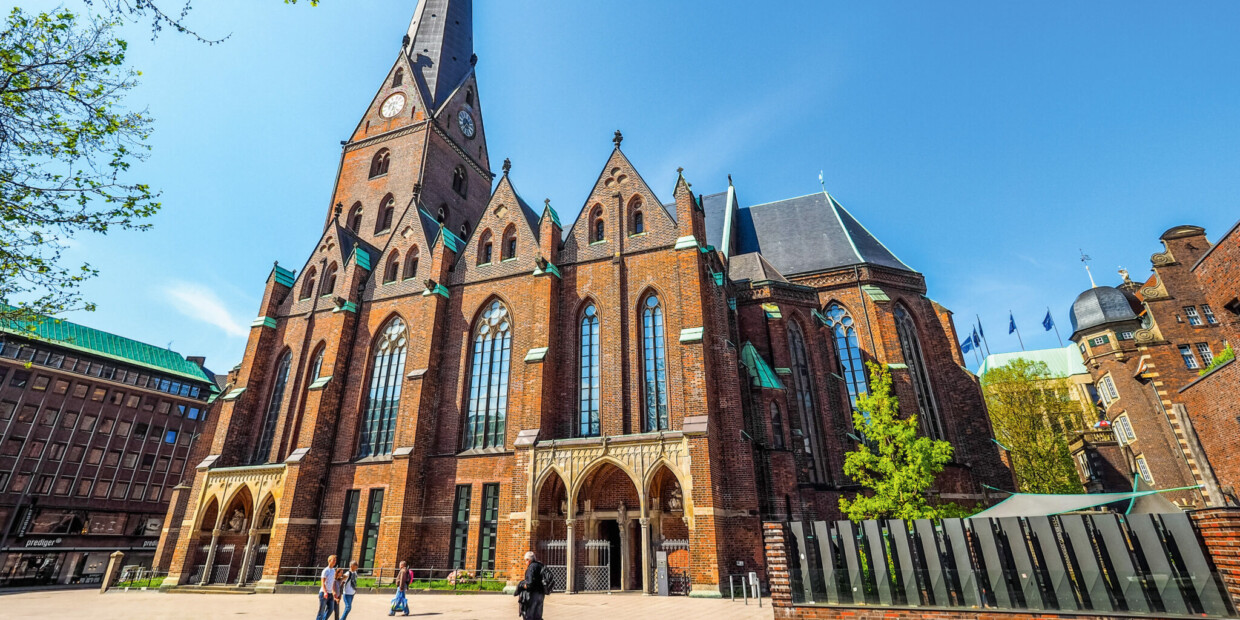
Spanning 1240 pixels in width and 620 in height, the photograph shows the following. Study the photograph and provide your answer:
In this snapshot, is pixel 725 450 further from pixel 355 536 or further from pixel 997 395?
pixel 997 395

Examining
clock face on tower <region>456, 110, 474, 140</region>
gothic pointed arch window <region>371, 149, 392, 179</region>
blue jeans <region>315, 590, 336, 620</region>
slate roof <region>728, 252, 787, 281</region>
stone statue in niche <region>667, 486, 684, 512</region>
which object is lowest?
blue jeans <region>315, 590, 336, 620</region>

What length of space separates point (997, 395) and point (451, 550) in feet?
103

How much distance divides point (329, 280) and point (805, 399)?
73.4 feet

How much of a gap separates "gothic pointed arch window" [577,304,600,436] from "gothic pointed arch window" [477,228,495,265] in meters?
5.87

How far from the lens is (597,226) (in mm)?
23031

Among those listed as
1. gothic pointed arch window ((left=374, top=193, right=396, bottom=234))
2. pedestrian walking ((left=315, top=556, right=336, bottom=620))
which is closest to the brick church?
gothic pointed arch window ((left=374, top=193, right=396, bottom=234))

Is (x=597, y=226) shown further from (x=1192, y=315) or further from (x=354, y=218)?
(x=1192, y=315)

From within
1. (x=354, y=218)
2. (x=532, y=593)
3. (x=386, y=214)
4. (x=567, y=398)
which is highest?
(x=354, y=218)

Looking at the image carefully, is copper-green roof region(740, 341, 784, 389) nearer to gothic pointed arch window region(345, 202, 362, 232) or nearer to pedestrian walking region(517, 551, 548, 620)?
pedestrian walking region(517, 551, 548, 620)

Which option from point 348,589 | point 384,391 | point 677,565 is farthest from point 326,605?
point 384,391

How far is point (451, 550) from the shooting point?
19.3m

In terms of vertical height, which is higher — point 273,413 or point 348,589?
point 273,413

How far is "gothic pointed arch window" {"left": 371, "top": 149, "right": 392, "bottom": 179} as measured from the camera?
34.7 metres

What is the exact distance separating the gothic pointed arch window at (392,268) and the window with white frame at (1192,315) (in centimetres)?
3561
